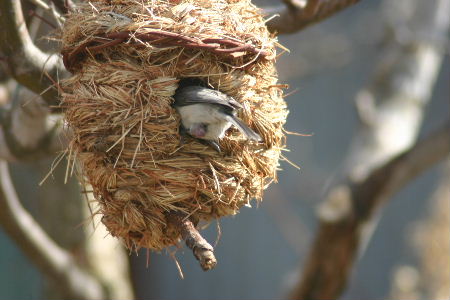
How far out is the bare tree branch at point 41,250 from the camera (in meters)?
4.11

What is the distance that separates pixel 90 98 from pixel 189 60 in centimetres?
41

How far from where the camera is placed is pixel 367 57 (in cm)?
820

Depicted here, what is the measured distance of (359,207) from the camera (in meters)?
4.50

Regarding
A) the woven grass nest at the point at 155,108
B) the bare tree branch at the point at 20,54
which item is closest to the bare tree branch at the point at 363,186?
the woven grass nest at the point at 155,108

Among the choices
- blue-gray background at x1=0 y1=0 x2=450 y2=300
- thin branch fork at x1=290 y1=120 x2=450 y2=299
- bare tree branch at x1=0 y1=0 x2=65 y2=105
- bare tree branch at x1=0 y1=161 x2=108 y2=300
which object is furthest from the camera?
blue-gray background at x1=0 y1=0 x2=450 y2=300

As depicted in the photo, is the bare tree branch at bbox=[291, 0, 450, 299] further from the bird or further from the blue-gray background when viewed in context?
the bird

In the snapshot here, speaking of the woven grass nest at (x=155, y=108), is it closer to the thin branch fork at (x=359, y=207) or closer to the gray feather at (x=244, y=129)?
the gray feather at (x=244, y=129)

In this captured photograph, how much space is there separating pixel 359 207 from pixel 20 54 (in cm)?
264

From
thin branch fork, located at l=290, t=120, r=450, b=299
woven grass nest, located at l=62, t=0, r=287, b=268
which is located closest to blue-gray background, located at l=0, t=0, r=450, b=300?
thin branch fork, located at l=290, t=120, r=450, b=299

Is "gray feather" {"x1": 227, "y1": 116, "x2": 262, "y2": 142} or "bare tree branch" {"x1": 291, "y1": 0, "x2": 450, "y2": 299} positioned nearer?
"gray feather" {"x1": 227, "y1": 116, "x2": 262, "y2": 142}

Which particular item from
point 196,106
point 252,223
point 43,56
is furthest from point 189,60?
point 252,223

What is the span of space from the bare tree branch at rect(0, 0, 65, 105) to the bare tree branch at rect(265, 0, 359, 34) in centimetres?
112

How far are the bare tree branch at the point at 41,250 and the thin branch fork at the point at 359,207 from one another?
5.52ft

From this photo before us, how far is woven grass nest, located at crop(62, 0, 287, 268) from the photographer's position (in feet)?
7.67
